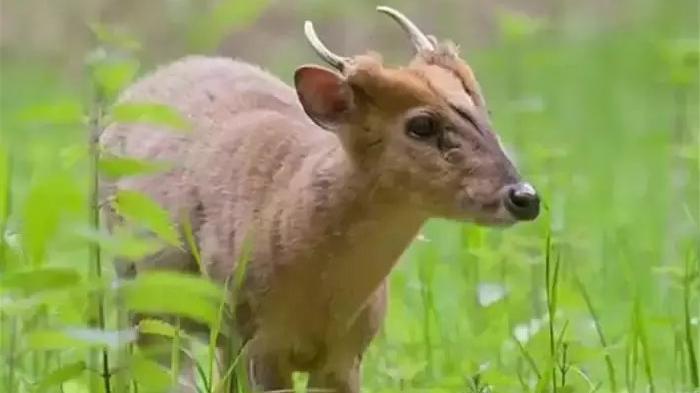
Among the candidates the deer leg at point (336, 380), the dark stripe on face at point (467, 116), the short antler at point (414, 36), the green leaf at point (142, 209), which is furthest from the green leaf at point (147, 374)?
the short antler at point (414, 36)

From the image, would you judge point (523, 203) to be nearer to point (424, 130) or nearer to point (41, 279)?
point (424, 130)

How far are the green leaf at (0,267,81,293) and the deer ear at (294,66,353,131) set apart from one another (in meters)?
1.48

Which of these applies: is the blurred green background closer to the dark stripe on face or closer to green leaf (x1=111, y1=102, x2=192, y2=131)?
green leaf (x1=111, y1=102, x2=192, y2=131)

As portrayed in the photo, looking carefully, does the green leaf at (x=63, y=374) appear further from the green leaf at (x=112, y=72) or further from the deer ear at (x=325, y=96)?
the deer ear at (x=325, y=96)

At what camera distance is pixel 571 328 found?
4.43m

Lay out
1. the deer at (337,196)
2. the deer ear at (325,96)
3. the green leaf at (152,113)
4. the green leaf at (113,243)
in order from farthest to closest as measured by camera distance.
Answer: the deer ear at (325,96) < the deer at (337,196) < the green leaf at (152,113) < the green leaf at (113,243)

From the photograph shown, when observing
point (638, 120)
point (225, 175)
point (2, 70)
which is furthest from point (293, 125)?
point (2, 70)

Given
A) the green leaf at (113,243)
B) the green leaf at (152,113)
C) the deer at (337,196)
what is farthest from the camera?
the deer at (337,196)

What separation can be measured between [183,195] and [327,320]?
1.76ft

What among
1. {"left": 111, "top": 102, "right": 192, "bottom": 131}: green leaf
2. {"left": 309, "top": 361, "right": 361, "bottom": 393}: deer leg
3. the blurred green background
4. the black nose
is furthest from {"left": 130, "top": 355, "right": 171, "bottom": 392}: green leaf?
{"left": 309, "top": 361, "right": 361, "bottom": 393}: deer leg

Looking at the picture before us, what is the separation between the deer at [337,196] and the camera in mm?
3797

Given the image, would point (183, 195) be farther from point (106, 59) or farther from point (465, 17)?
point (465, 17)

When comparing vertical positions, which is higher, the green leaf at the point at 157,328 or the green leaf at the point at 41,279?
the green leaf at the point at 157,328

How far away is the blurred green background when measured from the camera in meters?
2.89
